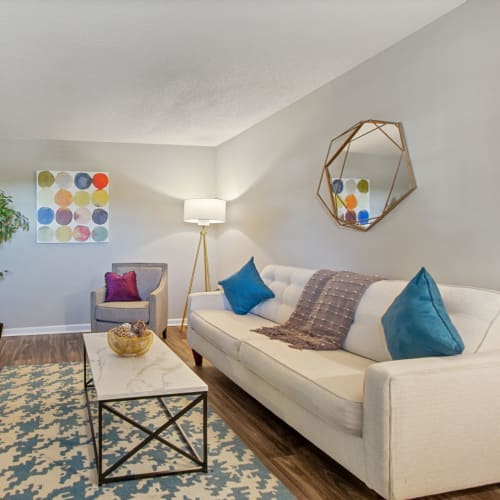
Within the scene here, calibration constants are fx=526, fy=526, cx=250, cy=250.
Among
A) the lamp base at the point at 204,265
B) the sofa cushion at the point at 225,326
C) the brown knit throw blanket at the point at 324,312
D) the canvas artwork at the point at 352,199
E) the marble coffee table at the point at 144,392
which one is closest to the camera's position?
the marble coffee table at the point at 144,392

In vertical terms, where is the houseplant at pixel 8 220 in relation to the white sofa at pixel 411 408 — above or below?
above

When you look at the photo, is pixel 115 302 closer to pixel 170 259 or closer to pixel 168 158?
pixel 170 259

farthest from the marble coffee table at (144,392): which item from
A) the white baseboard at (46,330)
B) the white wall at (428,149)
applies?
the white baseboard at (46,330)

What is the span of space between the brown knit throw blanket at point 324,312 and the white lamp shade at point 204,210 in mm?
2480

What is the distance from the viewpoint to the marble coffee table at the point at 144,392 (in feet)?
7.88

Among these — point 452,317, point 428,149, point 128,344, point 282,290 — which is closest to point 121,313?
point 282,290

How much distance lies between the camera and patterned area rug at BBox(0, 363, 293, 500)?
2283 mm

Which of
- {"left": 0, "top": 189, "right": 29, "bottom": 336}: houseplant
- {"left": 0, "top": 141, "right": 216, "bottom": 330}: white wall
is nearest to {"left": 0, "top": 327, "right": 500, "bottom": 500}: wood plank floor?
{"left": 0, "top": 141, "right": 216, "bottom": 330}: white wall

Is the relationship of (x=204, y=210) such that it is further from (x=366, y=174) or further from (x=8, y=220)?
(x=366, y=174)

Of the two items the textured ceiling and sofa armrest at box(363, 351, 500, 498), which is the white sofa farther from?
Answer: the textured ceiling

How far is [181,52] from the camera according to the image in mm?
3385

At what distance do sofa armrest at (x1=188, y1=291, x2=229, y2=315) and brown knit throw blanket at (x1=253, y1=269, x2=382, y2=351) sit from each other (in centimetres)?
100

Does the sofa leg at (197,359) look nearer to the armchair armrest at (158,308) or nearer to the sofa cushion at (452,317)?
the armchair armrest at (158,308)

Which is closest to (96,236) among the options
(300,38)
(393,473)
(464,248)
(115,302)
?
(115,302)
